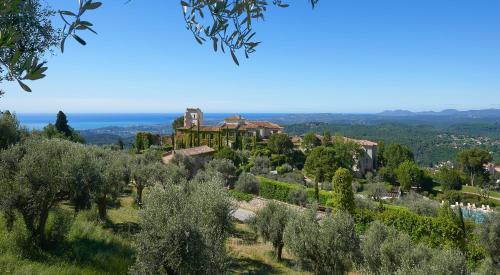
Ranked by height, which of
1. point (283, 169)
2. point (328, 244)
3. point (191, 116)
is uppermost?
point (191, 116)

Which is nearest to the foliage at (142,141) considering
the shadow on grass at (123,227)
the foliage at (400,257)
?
the shadow on grass at (123,227)

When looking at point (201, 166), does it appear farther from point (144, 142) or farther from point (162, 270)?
point (162, 270)

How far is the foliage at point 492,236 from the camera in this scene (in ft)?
68.1

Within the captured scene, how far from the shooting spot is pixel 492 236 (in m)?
20.8

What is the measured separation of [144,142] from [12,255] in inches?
2007

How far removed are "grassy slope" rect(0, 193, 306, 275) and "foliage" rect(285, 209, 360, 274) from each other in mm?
1465

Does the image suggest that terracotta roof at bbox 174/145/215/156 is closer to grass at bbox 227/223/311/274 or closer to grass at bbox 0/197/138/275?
grass at bbox 227/223/311/274

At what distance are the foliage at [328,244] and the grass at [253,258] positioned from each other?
135 cm

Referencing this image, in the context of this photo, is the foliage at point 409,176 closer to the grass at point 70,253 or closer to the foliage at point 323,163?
the foliage at point 323,163

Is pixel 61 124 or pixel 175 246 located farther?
pixel 61 124

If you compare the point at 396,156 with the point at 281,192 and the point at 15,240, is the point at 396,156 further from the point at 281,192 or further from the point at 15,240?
the point at 15,240

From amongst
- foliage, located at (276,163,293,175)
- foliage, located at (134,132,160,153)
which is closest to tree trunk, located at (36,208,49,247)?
foliage, located at (276,163,293,175)

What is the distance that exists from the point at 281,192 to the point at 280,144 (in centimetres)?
2359

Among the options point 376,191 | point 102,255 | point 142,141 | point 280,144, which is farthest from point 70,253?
point 142,141
